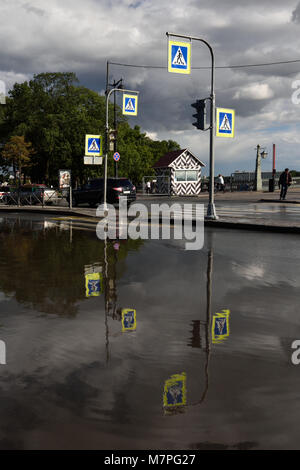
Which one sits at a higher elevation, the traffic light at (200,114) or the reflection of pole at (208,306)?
the traffic light at (200,114)

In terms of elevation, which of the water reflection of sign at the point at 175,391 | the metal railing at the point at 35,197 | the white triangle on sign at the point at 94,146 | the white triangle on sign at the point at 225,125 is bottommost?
the water reflection of sign at the point at 175,391

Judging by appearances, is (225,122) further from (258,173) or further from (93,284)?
(258,173)

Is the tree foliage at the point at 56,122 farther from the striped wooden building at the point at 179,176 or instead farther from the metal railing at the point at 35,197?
the metal railing at the point at 35,197

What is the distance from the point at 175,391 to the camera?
124 inches

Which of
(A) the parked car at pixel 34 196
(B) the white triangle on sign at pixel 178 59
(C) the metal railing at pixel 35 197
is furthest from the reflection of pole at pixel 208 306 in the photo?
(C) the metal railing at pixel 35 197

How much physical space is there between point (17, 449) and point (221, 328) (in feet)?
8.28

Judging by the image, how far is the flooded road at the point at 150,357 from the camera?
2.67 metres

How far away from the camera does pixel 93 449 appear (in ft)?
8.19

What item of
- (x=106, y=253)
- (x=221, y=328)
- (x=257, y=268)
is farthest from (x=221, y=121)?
(x=221, y=328)

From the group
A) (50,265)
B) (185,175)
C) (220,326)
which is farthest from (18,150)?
(220,326)

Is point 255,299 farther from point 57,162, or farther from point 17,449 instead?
point 57,162

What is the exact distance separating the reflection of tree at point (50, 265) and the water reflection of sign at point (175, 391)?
212 cm

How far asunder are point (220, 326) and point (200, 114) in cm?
1307

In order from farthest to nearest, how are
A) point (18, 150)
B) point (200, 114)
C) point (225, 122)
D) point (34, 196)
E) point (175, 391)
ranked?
point (18, 150), point (34, 196), point (225, 122), point (200, 114), point (175, 391)
